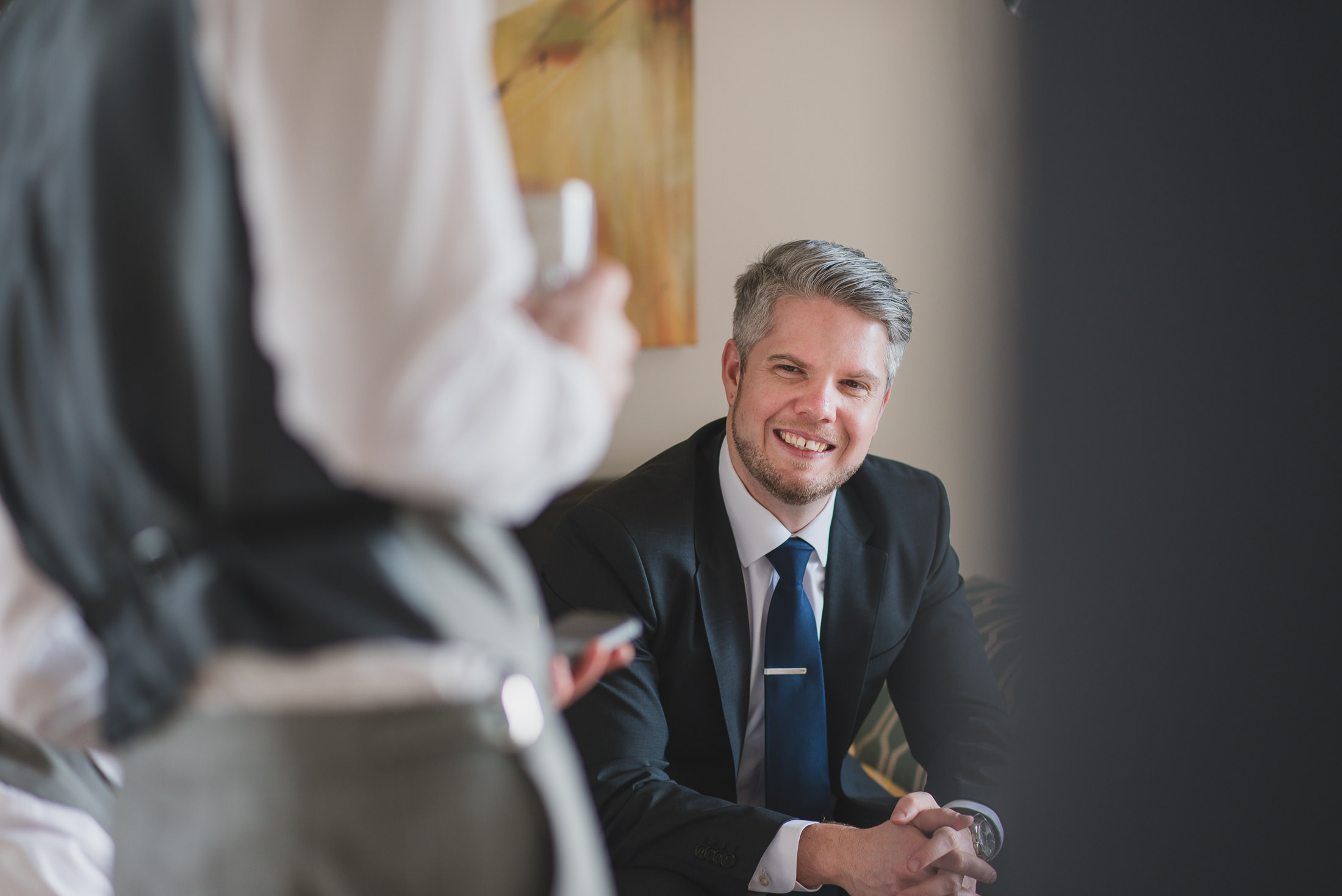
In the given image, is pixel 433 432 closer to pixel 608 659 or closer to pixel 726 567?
pixel 608 659

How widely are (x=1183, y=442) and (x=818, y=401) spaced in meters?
1.04

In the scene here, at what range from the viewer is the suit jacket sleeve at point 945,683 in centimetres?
141

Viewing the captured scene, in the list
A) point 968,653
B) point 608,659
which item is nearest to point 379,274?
point 608,659

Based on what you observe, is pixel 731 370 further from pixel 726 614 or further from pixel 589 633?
pixel 589 633

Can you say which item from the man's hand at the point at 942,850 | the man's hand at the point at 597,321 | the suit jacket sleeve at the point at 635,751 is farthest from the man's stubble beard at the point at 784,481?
the man's hand at the point at 597,321

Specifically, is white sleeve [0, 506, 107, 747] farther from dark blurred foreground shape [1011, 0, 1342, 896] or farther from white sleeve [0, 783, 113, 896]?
dark blurred foreground shape [1011, 0, 1342, 896]

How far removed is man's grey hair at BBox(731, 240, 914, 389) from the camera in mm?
1437

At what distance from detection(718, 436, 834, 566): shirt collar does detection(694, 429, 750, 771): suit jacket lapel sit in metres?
0.03

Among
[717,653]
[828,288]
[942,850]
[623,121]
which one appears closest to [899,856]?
[942,850]

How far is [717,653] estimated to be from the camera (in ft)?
4.31

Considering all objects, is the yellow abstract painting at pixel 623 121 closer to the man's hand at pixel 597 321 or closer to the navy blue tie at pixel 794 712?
the navy blue tie at pixel 794 712

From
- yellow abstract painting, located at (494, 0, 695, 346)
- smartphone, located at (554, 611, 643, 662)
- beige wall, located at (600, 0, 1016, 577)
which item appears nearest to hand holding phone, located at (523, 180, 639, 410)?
smartphone, located at (554, 611, 643, 662)

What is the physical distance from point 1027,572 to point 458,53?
358mm

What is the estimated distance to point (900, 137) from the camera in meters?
1.90
